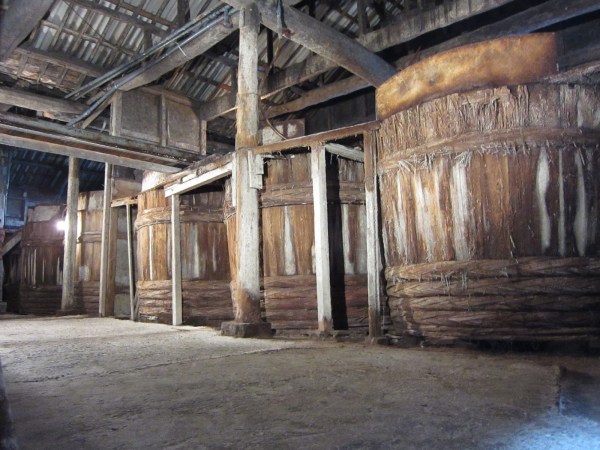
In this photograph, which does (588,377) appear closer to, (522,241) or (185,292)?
(522,241)

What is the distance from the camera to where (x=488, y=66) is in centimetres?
344

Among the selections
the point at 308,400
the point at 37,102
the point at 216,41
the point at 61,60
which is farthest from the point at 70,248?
the point at 308,400

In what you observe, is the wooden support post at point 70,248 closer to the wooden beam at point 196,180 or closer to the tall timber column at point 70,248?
the tall timber column at point 70,248

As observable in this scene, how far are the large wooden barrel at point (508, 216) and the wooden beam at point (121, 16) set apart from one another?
5668 mm

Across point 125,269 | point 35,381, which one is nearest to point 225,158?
A: point 35,381

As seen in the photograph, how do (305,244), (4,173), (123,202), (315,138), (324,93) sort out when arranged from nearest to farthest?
(315,138) < (305,244) < (123,202) < (324,93) < (4,173)

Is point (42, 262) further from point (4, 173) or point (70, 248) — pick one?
point (4, 173)

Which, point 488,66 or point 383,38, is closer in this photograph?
point 488,66

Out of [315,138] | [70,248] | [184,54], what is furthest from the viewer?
[70,248]

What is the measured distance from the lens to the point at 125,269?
29.8 ft

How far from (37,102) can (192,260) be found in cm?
515

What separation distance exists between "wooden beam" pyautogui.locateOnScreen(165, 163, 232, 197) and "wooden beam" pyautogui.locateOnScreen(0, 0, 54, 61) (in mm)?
2851

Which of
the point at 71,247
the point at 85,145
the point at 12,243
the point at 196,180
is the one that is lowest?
the point at 71,247

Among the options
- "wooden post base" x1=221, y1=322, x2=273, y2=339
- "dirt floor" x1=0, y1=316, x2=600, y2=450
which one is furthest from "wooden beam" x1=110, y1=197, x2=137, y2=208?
"dirt floor" x1=0, y1=316, x2=600, y2=450
